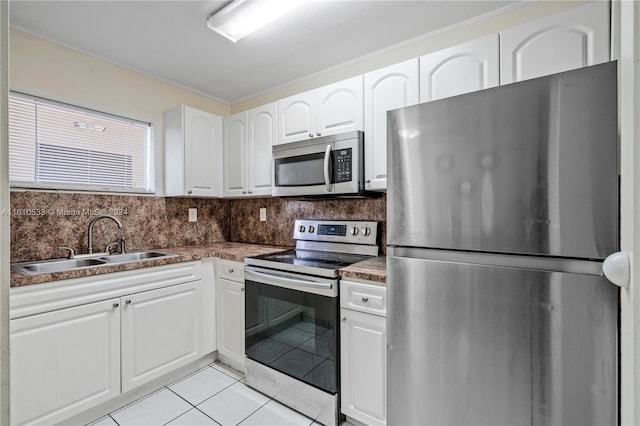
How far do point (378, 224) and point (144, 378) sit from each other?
1.84 meters

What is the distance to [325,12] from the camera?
1.72 meters

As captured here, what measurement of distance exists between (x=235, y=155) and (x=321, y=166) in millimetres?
1021

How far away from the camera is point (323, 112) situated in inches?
82.2

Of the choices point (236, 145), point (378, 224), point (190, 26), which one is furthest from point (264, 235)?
point (190, 26)

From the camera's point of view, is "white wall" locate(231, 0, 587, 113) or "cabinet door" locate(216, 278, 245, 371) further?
"cabinet door" locate(216, 278, 245, 371)

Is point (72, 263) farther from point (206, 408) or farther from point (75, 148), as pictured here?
point (206, 408)

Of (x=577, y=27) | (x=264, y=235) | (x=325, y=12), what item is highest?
(x=325, y=12)

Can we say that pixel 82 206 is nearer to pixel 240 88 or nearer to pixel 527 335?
pixel 240 88

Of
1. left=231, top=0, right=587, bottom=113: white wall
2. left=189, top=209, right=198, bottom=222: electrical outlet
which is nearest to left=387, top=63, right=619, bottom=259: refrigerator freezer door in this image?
left=231, top=0, right=587, bottom=113: white wall

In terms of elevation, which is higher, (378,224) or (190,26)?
(190,26)

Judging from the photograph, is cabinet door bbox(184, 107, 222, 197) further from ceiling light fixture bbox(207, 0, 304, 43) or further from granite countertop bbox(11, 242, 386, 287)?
ceiling light fixture bbox(207, 0, 304, 43)

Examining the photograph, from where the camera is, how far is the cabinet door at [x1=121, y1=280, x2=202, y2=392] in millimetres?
1822

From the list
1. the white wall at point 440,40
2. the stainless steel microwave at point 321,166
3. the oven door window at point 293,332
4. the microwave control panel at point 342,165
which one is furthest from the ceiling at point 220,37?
the oven door window at point 293,332

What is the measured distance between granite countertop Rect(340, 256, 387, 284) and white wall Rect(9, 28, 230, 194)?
1.89 metres
